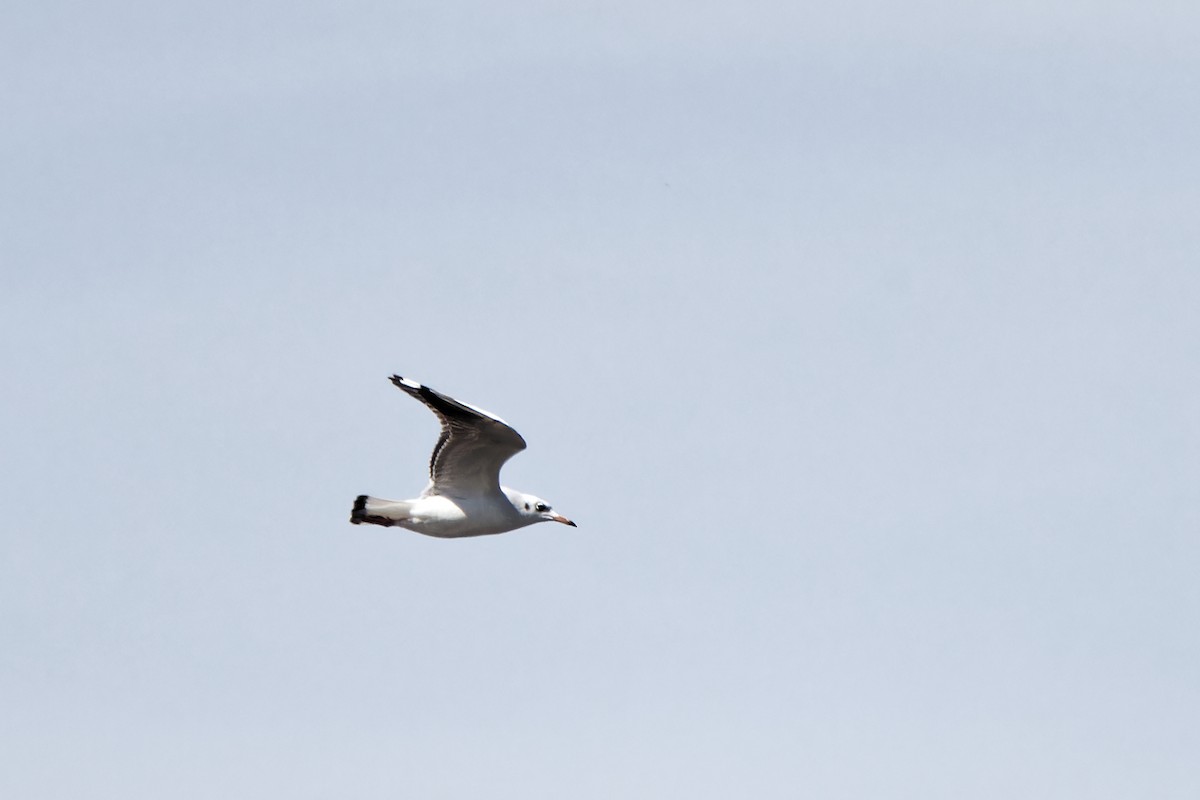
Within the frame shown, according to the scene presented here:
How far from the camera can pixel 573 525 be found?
53406mm

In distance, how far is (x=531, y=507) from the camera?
5319 centimetres

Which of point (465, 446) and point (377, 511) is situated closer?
point (465, 446)

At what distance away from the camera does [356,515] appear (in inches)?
2071

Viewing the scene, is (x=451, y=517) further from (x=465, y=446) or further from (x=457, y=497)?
(x=465, y=446)

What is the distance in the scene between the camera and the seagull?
171 feet

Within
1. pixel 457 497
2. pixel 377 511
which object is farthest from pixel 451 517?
pixel 377 511

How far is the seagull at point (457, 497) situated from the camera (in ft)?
171

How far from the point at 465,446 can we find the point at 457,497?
0.69 meters

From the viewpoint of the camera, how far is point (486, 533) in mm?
52969

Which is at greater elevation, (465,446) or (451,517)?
(465,446)

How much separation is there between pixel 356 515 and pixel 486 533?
4.53 feet

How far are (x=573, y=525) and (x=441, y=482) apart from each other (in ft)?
5.17

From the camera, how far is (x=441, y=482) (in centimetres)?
5272

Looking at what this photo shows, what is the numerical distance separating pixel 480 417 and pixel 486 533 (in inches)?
69.0
